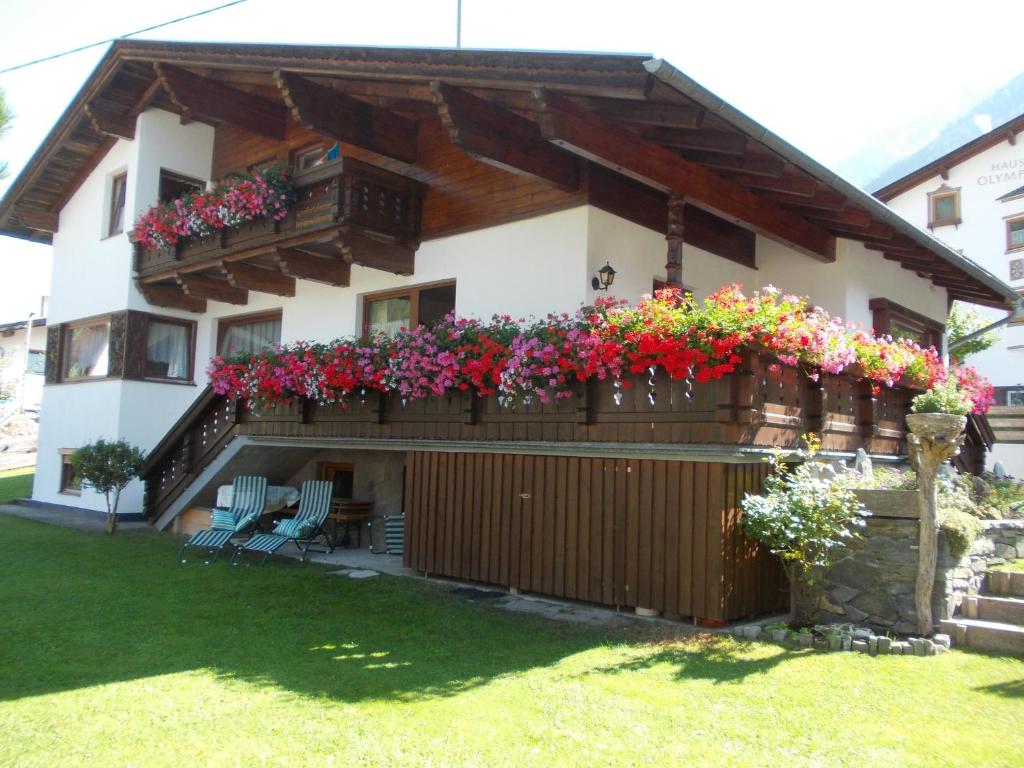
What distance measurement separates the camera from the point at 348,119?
11.0 metres

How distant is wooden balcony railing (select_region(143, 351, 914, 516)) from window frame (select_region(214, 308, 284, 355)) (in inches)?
103

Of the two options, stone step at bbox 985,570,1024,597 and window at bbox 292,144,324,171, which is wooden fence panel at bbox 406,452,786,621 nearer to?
stone step at bbox 985,570,1024,597

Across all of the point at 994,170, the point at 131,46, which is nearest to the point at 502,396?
the point at 131,46

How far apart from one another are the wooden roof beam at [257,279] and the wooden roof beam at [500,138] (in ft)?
17.1

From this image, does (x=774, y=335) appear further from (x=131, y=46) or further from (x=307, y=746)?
(x=131, y=46)

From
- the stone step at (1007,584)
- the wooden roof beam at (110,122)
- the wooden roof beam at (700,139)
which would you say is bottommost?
the stone step at (1007,584)

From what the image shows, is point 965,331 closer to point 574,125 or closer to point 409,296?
point 409,296

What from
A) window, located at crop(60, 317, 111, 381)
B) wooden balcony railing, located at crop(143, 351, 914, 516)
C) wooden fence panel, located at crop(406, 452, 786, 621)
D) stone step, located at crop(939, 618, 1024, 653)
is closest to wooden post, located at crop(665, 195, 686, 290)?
wooden balcony railing, located at crop(143, 351, 914, 516)

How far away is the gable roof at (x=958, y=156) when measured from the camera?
25328 mm

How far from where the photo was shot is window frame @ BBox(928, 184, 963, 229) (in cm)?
2677

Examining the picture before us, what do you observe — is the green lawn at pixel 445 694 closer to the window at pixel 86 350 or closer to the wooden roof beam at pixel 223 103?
the wooden roof beam at pixel 223 103

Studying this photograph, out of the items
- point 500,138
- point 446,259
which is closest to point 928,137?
point 446,259

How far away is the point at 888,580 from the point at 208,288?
11.4 meters

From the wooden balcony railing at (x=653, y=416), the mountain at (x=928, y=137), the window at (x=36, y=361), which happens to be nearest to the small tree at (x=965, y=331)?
the wooden balcony railing at (x=653, y=416)
